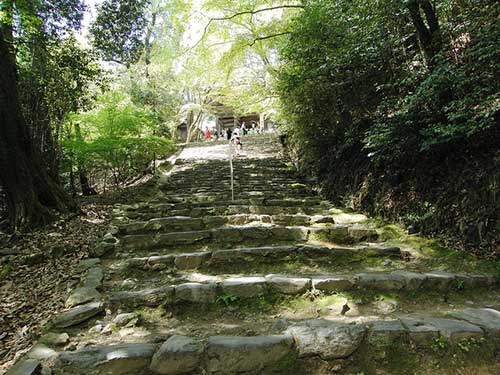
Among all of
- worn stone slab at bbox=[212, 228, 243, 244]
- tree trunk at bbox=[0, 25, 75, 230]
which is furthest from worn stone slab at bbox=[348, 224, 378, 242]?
tree trunk at bbox=[0, 25, 75, 230]

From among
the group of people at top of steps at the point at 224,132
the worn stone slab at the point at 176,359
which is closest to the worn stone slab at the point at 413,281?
the worn stone slab at the point at 176,359

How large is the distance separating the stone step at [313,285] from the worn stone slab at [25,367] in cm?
89

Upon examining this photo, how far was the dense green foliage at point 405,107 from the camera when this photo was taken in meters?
3.49

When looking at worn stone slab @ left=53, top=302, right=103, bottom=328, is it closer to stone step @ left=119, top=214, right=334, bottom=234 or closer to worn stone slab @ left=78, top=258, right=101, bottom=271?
worn stone slab @ left=78, top=258, right=101, bottom=271

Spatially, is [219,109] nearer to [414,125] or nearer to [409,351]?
[414,125]

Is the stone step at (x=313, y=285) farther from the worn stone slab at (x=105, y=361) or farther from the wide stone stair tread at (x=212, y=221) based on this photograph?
the wide stone stair tread at (x=212, y=221)

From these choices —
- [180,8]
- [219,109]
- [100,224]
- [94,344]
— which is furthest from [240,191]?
[219,109]

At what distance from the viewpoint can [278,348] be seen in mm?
2236

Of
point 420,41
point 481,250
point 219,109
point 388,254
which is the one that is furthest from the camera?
point 219,109

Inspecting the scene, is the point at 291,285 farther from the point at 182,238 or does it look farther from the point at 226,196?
the point at 226,196

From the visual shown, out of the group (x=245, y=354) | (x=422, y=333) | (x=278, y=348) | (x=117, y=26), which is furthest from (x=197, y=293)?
(x=117, y=26)

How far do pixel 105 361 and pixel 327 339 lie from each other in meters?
1.63

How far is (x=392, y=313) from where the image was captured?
2.76 meters

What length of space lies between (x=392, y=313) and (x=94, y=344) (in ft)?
8.50
